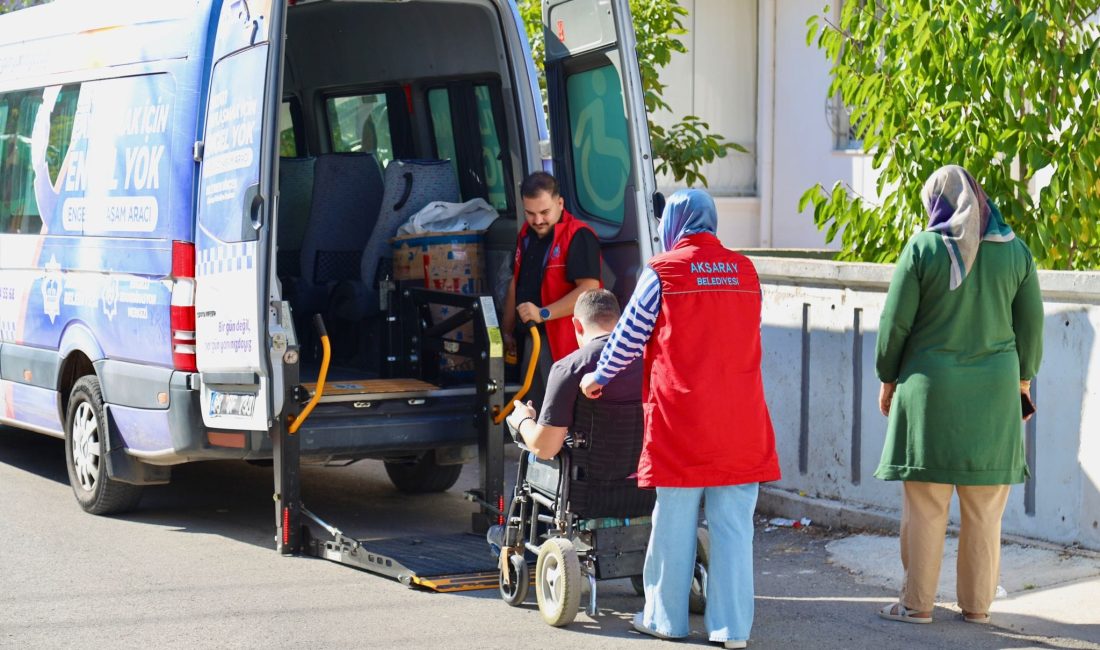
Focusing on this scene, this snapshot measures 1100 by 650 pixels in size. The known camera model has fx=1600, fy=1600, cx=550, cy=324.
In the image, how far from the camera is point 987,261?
602 centimetres

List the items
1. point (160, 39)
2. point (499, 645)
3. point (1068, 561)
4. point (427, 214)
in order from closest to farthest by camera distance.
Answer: point (499, 645) → point (1068, 561) → point (160, 39) → point (427, 214)

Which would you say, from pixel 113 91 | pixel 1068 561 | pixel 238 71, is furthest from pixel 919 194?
pixel 113 91

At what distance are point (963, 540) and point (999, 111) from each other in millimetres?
3243

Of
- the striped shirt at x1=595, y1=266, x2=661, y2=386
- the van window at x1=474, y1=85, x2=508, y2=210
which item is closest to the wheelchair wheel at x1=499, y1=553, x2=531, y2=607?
the striped shirt at x1=595, y1=266, x2=661, y2=386

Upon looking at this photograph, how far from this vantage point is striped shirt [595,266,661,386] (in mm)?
5836

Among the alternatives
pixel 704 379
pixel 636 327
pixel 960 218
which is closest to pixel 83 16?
pixel 636 327

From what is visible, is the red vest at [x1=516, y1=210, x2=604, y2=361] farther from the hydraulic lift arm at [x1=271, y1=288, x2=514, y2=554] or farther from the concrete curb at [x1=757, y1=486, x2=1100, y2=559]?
the concrete curb at [x1=757, y1=486, x2=1100, y2=559]

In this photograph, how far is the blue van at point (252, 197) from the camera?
7.28 m

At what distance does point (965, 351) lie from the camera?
6.04m

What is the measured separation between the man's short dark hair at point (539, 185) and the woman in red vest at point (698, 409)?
183 cm

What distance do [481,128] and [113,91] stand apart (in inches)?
82.4

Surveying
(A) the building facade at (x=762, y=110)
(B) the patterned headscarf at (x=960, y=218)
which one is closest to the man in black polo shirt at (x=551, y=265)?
(B) the patterned headscarf at (x=960, y=218)

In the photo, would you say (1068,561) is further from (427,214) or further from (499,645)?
(427,214)

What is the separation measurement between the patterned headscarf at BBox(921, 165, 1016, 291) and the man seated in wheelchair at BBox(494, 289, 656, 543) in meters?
1.26
